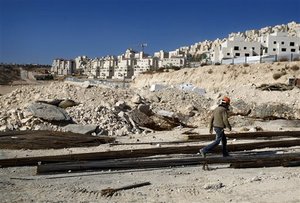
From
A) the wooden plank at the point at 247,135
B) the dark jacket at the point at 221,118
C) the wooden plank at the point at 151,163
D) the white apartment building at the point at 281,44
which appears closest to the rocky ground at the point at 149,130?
the wooden plank at the point at 151,163

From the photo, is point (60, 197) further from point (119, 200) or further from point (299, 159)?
point (299, 159)

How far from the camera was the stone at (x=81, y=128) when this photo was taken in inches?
585

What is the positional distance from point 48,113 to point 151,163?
24.9 ft

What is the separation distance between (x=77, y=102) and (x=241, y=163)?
40.6 feet

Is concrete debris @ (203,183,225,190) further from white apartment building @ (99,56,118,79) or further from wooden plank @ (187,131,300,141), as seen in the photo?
white apartment building @ (99,56,118,79)

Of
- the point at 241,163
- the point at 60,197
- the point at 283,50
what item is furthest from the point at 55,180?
the point at 283,50

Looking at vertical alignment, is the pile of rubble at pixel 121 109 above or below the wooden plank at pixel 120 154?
above

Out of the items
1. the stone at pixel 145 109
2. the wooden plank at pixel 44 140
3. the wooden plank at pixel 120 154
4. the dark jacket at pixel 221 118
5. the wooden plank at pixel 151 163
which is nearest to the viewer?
the wooden plank at pixel 151 163

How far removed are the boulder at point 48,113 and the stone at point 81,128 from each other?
0.66 metres

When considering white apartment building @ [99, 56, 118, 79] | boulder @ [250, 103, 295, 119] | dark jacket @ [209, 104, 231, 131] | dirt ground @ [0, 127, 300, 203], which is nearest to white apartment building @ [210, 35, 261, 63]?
boulder @ [250, 103, 295, 119]

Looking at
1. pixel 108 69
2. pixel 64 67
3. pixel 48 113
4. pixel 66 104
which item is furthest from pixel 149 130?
pixel 64 67

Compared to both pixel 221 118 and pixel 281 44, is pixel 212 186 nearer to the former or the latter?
pixel 221 118

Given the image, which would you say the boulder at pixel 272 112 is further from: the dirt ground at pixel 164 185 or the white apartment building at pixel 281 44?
the white apartment building at pixel 281 44

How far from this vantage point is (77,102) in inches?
792
